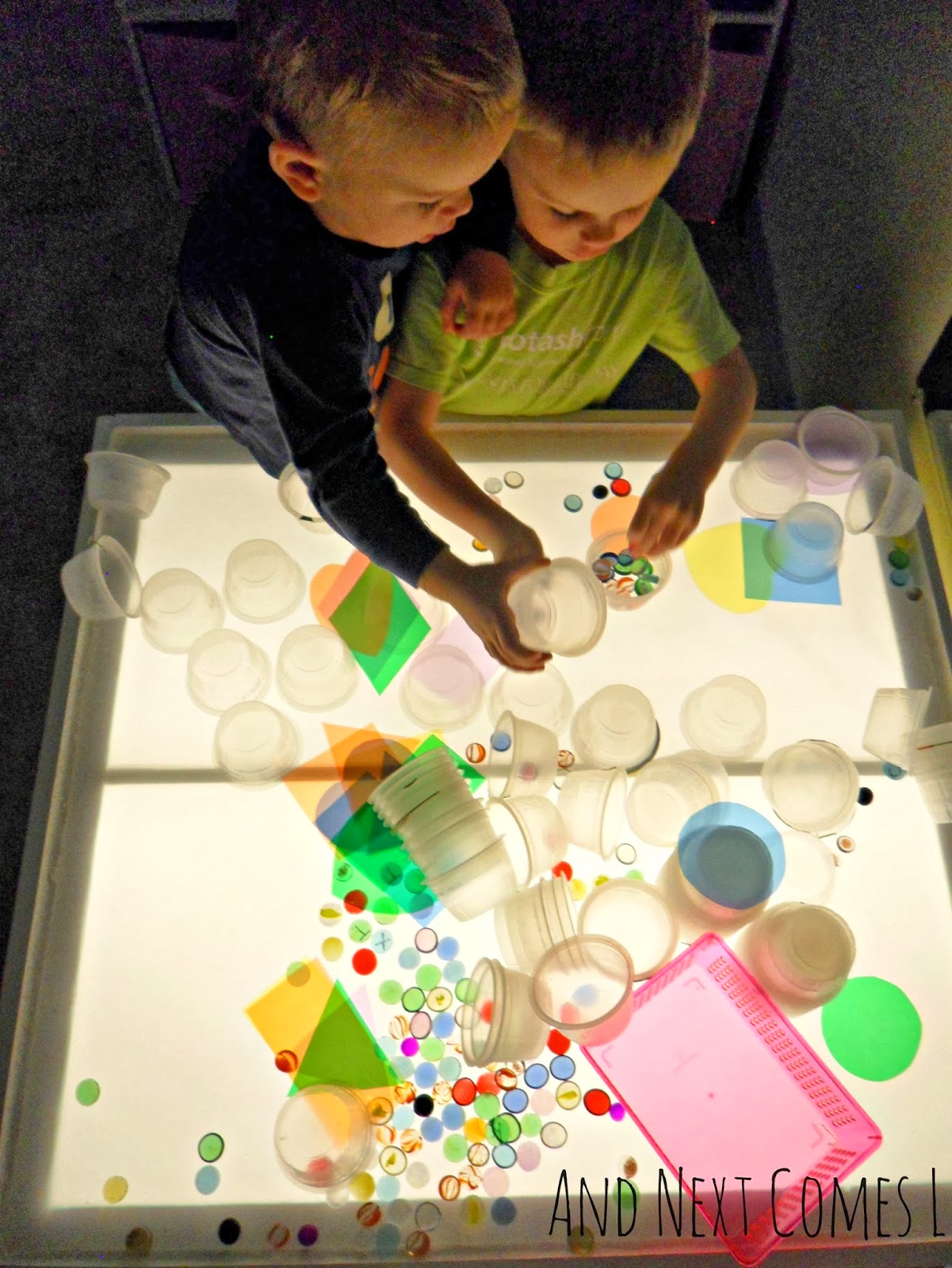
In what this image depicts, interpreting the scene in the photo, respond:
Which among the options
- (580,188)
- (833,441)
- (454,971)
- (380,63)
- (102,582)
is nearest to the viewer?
(380,63)

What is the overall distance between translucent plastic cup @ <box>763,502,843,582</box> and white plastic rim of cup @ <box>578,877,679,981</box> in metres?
0.36

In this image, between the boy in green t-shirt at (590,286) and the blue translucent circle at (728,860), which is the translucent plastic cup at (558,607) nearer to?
the boy in green t-shirt at (590,286)

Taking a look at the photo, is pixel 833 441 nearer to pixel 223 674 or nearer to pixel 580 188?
pixel 580 188

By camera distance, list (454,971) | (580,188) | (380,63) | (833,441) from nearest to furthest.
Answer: (380,63)
(580,188)
(454,971)
(833,441)

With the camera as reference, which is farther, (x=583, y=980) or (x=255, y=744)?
(x=255, y=744)

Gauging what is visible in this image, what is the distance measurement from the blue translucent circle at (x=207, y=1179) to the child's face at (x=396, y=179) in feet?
2.33

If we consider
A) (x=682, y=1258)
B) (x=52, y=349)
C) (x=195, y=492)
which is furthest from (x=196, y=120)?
(x=682, y=1258)

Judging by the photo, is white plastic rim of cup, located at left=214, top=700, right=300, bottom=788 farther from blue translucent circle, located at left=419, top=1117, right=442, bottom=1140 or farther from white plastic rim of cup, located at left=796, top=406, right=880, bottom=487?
white plastic rim of cup, located at left=796, top=406, right=880, bottom=487

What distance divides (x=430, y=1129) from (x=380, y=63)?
2.39ft

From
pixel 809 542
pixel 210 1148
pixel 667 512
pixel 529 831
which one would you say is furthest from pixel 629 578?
pixel 210 1148

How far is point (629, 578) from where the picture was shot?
878 mm

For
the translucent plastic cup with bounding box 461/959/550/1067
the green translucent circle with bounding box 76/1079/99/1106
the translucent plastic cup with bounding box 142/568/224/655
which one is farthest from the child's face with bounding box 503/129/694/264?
the green translucent circle with bounding box 76/1079/99/1106

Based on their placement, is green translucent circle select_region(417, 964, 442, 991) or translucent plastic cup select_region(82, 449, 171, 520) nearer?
green translucent circle select_region(417, 964, 442, 991)

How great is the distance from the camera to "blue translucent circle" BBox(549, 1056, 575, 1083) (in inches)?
27.6
